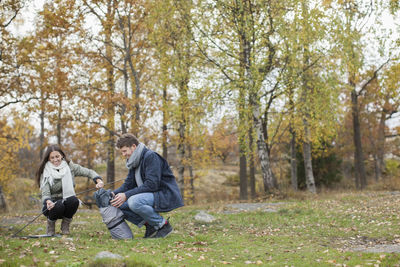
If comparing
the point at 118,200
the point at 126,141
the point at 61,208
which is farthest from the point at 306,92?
the point at 61,208

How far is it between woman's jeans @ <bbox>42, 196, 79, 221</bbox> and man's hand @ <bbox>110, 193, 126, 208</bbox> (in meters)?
0.77

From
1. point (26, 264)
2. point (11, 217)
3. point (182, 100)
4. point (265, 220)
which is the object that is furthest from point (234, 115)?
point (26, 264)

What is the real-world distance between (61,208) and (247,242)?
137 inches

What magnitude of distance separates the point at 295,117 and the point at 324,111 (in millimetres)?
1240

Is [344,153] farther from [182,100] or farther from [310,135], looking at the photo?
[182,100]

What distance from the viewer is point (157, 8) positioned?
652 inches

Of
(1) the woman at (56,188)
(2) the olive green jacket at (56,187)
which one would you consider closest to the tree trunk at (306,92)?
(2) the olive green jacket at (56,187)

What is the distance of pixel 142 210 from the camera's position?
Answer: 6.93 m

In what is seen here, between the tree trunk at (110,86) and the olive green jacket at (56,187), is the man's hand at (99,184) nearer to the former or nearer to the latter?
the olive green jacket at (56,187)

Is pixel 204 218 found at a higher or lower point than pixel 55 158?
lower

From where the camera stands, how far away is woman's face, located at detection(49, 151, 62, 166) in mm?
7281

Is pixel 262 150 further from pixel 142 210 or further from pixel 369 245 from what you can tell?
pixel 142 210

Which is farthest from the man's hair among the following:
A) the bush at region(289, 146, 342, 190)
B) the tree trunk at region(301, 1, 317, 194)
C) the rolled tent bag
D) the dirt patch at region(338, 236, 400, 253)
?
the bush at region(289, 146, 342, 190)

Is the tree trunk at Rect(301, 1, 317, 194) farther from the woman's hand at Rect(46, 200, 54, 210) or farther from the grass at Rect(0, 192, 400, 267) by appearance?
the woman's hand at Rect(46, 200, 54, 210)
